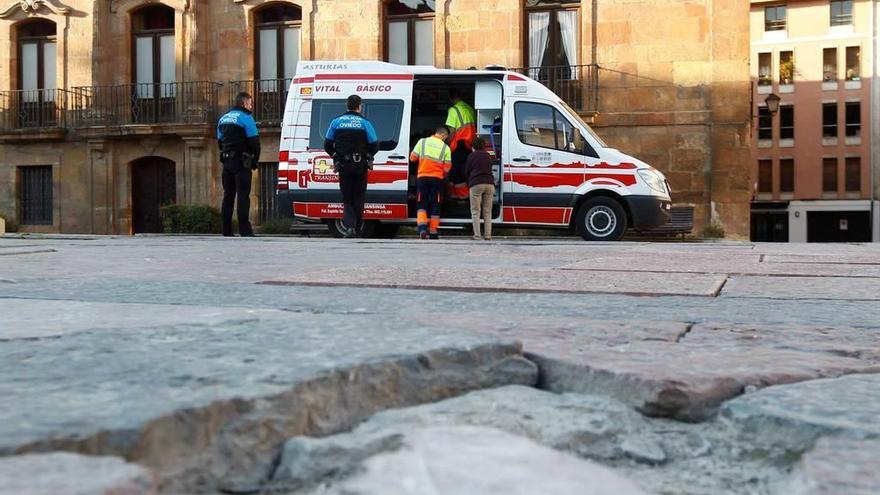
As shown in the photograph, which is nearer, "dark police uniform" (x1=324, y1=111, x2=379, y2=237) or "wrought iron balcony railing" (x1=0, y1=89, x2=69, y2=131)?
"dark police uniform" (x1=324, y1=111, x2=379, y2=237)

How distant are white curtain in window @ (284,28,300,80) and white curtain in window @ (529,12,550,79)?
5463 mm

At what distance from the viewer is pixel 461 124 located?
44.1 ft

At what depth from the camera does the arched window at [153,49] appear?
74.0ft

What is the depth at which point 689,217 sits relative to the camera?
57.1 ft

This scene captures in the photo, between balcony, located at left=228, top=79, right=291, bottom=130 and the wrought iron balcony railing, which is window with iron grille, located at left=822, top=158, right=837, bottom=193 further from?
the wrought iron balcony railing

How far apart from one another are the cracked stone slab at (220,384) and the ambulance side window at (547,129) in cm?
1111

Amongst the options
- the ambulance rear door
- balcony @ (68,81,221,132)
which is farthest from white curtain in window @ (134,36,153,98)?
the ambulance rear door

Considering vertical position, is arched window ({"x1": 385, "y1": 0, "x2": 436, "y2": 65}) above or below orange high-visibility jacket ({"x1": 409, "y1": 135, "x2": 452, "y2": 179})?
above

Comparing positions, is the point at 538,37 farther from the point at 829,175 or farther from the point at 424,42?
the point at 829,175

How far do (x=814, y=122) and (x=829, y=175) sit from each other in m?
2.97

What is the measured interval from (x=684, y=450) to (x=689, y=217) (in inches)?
653

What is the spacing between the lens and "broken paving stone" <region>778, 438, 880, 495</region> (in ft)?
3.62

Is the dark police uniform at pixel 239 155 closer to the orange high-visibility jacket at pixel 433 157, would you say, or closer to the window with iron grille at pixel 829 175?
the orange high-visibility jacket at pixel 433 157

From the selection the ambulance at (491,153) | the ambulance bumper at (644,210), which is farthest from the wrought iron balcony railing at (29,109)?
the ambulance bumper at (644,210)
